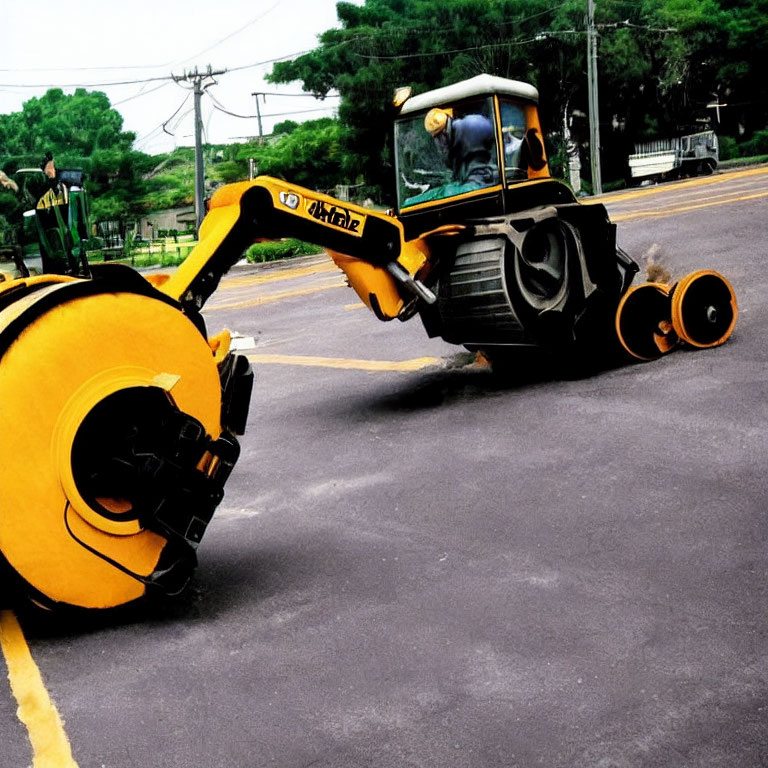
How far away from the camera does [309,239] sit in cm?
736

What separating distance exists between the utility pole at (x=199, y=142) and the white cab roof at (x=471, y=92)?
27329 mm

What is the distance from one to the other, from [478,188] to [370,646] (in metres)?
5.27

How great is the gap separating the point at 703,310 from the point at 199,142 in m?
30.9

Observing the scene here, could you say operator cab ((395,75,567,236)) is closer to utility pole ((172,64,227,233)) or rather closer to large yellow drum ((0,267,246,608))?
large yellow drum ((0,267,246,608))

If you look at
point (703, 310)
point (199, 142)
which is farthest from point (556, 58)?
point (703, 310)

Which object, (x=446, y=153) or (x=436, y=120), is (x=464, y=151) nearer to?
(x=446, y=153)

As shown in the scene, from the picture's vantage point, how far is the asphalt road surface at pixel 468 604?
148 inches

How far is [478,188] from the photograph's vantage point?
893cm

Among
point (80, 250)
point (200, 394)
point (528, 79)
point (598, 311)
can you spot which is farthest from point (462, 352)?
point (528, 79)

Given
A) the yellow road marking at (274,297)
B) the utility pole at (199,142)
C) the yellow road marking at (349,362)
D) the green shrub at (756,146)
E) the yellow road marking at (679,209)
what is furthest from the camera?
the green shrub at (756,146)

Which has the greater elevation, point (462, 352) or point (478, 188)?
point (478, 188)

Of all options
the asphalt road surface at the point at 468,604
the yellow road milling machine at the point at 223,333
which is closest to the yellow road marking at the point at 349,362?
the yellow road milling machine at the point at 223,333

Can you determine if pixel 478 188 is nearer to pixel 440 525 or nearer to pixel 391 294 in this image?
pixel 391 294

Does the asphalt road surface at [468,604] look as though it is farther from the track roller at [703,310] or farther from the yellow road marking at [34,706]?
the track roller at [703,310]
